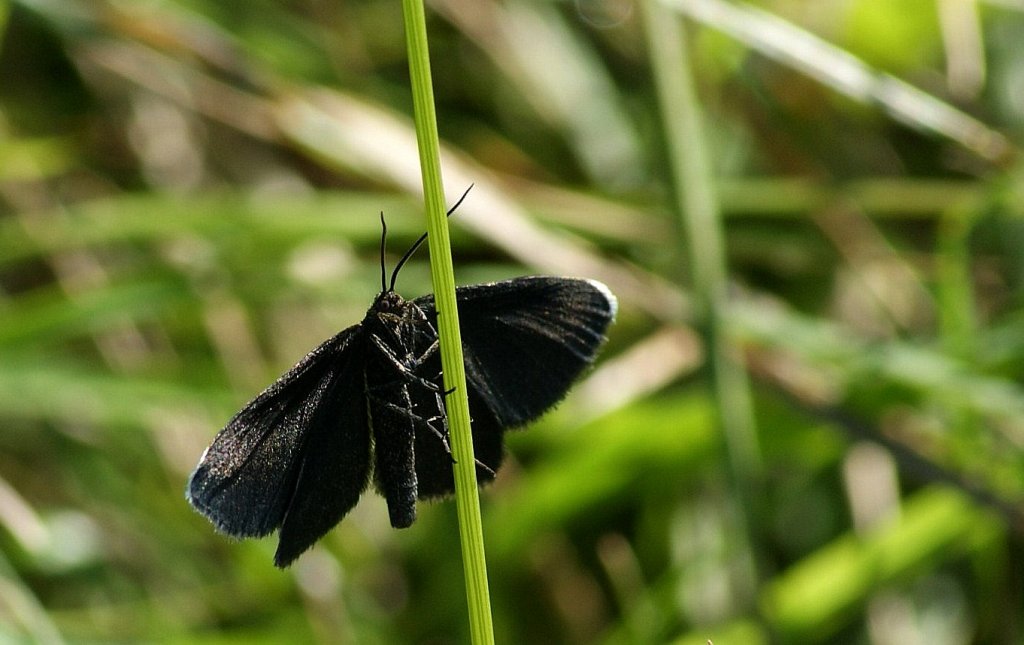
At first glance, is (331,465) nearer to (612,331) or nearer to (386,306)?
(386,306)

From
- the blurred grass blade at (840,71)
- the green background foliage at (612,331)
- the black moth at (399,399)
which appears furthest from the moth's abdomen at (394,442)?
the blurred grass blade at (840,71)

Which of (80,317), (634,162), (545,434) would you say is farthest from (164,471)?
(634,162)

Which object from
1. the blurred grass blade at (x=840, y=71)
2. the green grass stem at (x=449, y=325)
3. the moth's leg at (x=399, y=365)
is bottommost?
the green grass stem at (x=449, y=325)

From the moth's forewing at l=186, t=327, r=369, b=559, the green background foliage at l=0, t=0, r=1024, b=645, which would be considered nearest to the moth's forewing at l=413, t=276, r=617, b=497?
the moth's forewing at l=186, t=327, r=369, b=559

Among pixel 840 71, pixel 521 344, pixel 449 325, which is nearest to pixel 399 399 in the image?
pixel 521 344

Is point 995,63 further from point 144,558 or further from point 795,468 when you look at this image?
point 144,558

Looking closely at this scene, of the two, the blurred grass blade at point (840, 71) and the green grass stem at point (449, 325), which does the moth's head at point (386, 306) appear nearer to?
the green grass stem at point (449, 325)

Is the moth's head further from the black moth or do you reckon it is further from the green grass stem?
the green grass stem
